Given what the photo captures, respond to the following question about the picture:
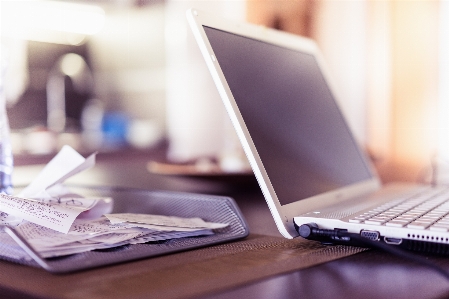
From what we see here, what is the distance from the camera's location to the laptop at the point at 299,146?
623 mm

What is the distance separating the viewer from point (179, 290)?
1.44ft

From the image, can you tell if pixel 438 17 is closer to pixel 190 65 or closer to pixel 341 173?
pixel 190 65

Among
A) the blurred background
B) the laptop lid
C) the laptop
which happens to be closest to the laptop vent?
the laptop

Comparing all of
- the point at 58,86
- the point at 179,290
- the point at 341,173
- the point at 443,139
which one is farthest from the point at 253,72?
the point at 58,86

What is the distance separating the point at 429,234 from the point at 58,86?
378 cm

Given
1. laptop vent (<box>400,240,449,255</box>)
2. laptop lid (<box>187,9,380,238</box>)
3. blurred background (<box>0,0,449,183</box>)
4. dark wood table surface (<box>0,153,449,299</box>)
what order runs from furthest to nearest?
1. blurred background (<box>0,0,449,183</box>)
2. laptop lid (<box>187,9,380,238</box>)
3. laptop vent (<box>400,240,449,255</box>)
4. dark wood table surface (<box>0,153,449,299</box>)

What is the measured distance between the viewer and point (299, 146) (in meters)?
0.82

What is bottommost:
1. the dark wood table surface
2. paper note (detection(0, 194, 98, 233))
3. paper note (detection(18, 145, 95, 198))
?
the dark wood table surface

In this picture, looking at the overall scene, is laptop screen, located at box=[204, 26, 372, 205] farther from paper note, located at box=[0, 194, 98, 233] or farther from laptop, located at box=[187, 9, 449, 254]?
paper note, located at box=[0, 194, 98, 233]

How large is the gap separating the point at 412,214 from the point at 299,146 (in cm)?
22

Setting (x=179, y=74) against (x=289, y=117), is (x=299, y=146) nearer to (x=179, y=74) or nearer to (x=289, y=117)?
(x=289, y=117)

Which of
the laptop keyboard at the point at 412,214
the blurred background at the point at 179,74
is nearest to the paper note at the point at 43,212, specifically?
the laptop keyboard at the point at 412,214

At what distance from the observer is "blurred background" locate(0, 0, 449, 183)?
327 cm

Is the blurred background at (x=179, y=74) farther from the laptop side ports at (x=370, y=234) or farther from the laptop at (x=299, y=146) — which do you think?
the laptop side ports at (x=370, y=234)
